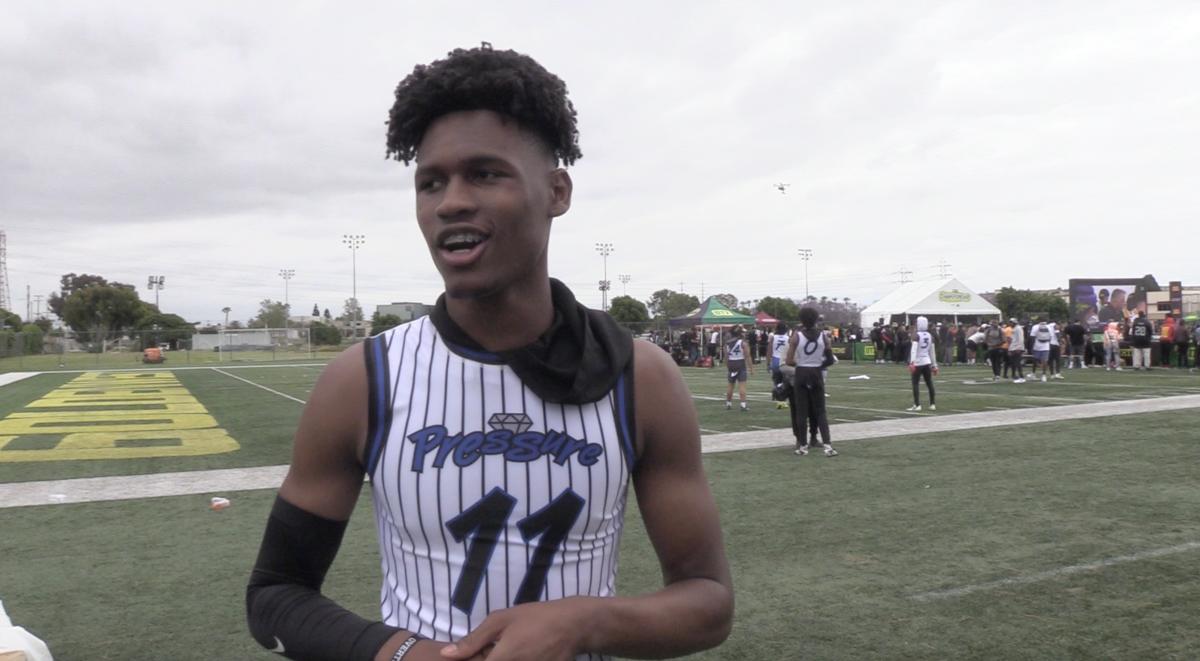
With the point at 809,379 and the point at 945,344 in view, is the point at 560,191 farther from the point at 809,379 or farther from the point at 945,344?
the point at 945,344

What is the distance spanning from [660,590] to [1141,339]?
27.6 meters

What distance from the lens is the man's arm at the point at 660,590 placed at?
50.4 inches

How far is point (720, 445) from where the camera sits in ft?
39.0

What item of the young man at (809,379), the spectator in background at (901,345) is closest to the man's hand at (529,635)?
the young man at (809,379)

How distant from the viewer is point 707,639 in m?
1.47

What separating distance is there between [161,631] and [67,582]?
148 cm

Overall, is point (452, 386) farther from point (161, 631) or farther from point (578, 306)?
point (161, 631)

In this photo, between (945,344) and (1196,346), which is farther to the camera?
(945,344)

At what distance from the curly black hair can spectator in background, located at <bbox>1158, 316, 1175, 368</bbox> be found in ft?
96.3

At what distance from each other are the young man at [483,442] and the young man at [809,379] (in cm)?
959

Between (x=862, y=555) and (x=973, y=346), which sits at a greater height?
(x=973, y=346)

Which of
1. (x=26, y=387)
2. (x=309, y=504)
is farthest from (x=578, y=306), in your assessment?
(x=26, y=387)

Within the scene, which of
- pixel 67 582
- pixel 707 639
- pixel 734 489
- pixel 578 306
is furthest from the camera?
pixel 734 489

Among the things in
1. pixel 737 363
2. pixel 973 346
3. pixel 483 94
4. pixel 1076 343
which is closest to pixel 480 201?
pixel 483 94
